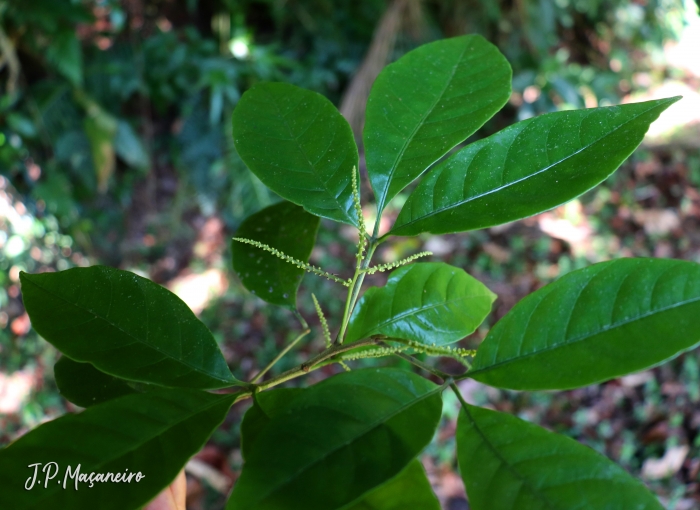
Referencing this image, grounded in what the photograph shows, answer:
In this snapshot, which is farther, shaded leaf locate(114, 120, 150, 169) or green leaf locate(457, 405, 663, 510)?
shaded leaf locate(114, 120, 150, 169)

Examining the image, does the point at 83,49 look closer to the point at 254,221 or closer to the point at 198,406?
the point at 254,221

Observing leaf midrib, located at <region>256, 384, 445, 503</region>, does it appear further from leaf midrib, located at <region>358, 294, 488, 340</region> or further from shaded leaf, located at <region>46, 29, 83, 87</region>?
shaded leaf, located at <region>46, 29, 83, 87</region>

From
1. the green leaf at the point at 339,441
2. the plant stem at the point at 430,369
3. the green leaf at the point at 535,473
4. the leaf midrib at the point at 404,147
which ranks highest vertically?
the leaf midrib at the point at 404,147

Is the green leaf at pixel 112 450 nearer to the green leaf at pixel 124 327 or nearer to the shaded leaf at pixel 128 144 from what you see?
the green leaf at pixel 124 327

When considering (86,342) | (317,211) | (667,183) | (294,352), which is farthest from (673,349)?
(667,183)

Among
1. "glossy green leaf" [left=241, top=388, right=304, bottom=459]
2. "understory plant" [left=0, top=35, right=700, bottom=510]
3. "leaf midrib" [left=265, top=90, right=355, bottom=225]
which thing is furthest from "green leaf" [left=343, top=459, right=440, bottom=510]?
"leaf midrib" [left=265, top=90, right=355, bottom=225]

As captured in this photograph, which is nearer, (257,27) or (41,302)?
(41,302)

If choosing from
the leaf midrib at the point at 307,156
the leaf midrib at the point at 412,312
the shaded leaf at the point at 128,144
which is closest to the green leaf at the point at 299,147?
the leaf midrib at the point at 307,156
